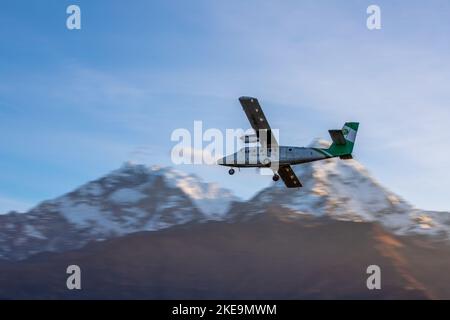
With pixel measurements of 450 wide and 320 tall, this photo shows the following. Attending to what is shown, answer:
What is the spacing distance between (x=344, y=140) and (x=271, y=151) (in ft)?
21.9

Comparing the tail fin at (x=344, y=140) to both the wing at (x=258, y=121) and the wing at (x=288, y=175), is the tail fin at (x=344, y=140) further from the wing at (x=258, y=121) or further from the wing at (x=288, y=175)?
the wing at (x=288, y=175)

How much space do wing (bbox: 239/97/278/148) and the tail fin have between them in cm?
535

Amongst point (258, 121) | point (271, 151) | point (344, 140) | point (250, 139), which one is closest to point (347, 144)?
point (344, 140)

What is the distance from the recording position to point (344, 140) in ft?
188

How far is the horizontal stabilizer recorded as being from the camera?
55.8m

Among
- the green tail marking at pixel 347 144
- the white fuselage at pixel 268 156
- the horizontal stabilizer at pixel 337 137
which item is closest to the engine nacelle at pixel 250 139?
the white fuselage at pixel 268 156

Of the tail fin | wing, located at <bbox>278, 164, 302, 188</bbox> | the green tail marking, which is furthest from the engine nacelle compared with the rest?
the tail fin

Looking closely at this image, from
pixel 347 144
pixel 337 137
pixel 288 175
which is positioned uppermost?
pixel 337 137

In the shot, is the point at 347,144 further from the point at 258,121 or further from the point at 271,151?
the point at 258,121
